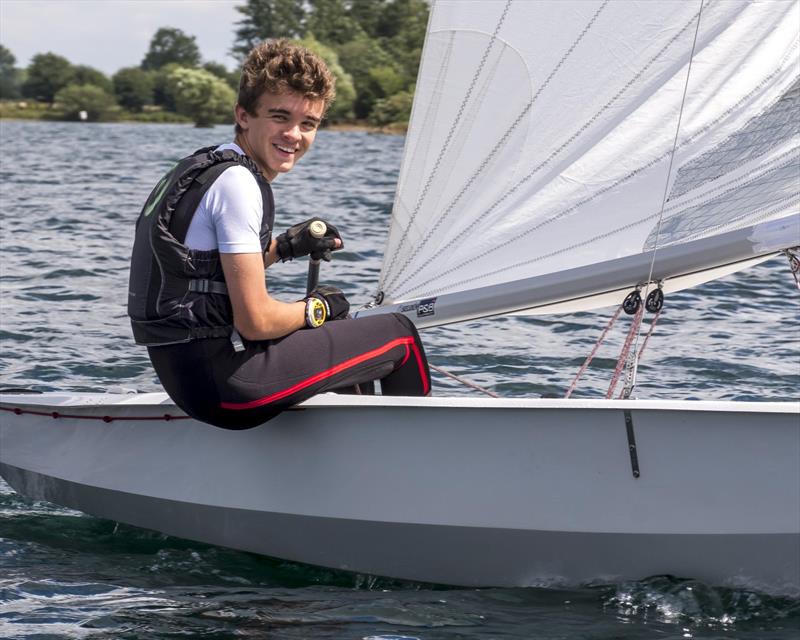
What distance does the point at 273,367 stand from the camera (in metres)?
3.13

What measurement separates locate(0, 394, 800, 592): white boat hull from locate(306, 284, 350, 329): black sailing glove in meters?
0.20

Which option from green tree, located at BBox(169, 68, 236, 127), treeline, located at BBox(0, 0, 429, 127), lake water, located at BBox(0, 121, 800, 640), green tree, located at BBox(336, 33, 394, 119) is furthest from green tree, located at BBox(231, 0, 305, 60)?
lake water, located at BBox(0, 121, 800, 640)

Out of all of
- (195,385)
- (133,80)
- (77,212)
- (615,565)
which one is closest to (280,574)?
(195,385)

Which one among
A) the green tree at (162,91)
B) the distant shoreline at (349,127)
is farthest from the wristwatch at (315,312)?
the green tree at (162,91)

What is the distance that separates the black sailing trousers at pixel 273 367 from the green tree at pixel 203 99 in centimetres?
5675

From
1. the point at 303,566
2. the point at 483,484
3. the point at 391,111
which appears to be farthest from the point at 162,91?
the point at 483,484

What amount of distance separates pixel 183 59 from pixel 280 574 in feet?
339

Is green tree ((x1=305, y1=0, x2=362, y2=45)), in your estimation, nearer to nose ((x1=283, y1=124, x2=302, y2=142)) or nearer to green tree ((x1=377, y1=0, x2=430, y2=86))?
green tree ((x1=377, y1=0, x2=430, y2=86))

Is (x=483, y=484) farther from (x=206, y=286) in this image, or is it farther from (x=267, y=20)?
(x=267, y=20)

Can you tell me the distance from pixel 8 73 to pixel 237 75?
51.3 m

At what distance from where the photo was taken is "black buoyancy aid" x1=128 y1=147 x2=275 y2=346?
299 cm

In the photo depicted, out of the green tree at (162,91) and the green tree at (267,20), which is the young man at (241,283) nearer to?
the green tree at (162,91)

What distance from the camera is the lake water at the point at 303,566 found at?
122 inches

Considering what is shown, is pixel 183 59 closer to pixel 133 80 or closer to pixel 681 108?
pixel 133 80
